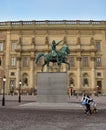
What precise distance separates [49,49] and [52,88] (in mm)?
43684

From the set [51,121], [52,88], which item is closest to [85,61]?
[52,88]

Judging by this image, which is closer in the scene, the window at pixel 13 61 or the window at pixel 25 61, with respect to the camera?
the window at pixel 25 61

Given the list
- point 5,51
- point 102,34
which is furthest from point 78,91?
point 5,51

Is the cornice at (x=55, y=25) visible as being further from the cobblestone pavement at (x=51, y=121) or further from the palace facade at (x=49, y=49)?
the cobblestone pavement at (x=51, y=121)

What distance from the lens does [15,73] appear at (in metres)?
72.9

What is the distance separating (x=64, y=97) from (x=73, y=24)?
47202 mm

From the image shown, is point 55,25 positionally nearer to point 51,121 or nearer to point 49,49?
point 49,49

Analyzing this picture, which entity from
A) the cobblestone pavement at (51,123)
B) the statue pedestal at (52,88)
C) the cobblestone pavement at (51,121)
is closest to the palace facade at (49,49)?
the statue pedestal at (52,88)

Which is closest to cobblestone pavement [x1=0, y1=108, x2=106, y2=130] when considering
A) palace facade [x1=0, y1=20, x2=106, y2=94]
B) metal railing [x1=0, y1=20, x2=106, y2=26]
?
palace facade [x1=0, y1=20, x2=106, y2=94]

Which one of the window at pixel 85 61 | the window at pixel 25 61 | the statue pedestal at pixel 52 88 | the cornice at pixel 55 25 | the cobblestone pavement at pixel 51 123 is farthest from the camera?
the window at pixel 25 61

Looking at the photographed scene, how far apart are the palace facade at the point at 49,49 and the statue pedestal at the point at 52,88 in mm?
41151

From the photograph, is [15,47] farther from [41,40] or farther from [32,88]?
[32,88]

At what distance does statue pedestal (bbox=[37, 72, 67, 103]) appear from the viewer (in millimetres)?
28703

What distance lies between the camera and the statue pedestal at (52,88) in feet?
94.2
